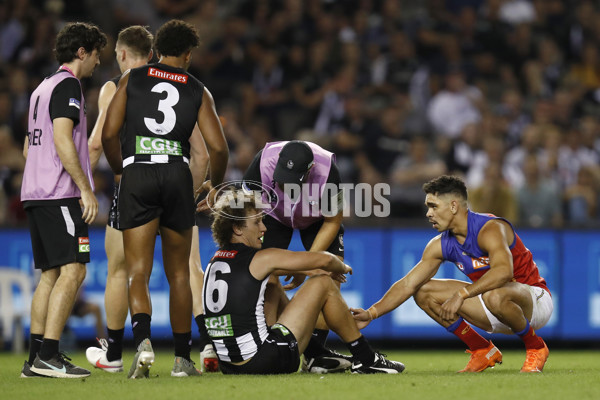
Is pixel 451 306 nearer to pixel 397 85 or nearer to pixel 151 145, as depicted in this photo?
pixel 151 145

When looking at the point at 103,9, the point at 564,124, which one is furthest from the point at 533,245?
the point at 103,9

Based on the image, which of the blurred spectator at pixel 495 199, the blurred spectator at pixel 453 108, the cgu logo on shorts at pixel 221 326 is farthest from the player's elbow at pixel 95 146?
the blurred spectator at pixel 453 108

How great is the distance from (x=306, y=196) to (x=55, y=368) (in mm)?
2285

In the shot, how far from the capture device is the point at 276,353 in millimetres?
6551

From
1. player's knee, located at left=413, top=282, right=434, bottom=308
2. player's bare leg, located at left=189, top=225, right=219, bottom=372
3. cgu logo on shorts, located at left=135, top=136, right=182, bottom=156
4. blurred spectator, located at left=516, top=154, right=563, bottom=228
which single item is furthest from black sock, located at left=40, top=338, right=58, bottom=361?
blurred spectator, located at left=516, top=154, right=563, bottom=228

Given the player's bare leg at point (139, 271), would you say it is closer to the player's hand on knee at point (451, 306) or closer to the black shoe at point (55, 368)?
the black shoe at point (55, 368)

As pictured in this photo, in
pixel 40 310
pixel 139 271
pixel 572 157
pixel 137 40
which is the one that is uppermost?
pixel 137 40

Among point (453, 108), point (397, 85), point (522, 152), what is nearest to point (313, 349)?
point (522, 152)

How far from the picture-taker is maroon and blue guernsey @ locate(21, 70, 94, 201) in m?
6.84

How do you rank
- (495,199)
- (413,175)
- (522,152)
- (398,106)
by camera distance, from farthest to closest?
1. (398,106)
2. (522,152)
3. (413,175)
4. (495,199)

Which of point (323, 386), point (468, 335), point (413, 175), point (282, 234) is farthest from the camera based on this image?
point (413, 175)

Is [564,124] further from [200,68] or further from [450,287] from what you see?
[450,287]

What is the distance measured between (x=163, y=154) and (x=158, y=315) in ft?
16.2

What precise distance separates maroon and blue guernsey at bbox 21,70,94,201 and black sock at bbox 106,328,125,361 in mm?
1137
